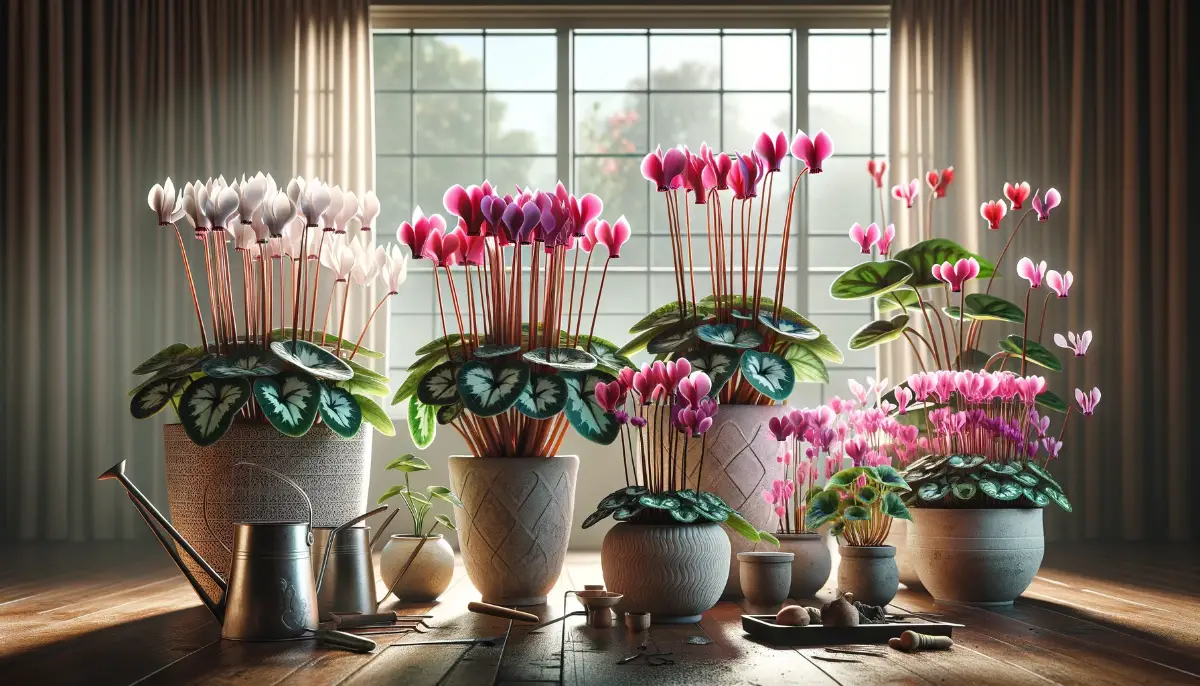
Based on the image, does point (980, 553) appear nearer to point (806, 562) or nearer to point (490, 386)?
point (806, 562)

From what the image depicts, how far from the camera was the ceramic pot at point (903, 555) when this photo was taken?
2248 millimetres

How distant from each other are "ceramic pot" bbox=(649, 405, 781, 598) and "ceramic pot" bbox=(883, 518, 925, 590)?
0.37 m

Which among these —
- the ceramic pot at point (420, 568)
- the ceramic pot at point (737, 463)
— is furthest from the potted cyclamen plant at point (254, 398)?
the ceramic pot at point (737, 463)

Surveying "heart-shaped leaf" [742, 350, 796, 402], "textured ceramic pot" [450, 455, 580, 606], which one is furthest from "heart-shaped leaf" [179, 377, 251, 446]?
"heart-shaped leaf" [742, 350, 796, 402]

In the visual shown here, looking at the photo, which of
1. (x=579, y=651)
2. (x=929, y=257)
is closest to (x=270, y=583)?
(x=579, y=651)

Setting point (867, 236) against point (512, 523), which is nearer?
point (512, 523)

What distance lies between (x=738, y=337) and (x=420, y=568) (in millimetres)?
778

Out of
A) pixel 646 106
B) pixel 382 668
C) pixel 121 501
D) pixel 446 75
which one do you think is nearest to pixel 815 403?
pixel 646 106

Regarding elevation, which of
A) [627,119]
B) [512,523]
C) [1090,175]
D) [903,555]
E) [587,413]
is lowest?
[903,555]

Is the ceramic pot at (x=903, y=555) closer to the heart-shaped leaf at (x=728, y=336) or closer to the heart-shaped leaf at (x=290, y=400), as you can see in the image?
the heart-shaped leaf at (x=728, y=336)

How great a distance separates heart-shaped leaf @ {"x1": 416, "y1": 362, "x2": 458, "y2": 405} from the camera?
1905 mm

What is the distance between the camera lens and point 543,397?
73.4 inches

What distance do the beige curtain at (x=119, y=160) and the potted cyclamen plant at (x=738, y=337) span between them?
2.57m

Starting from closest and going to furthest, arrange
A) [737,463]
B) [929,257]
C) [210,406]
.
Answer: [210,406] → [737,463] → [929,257]
